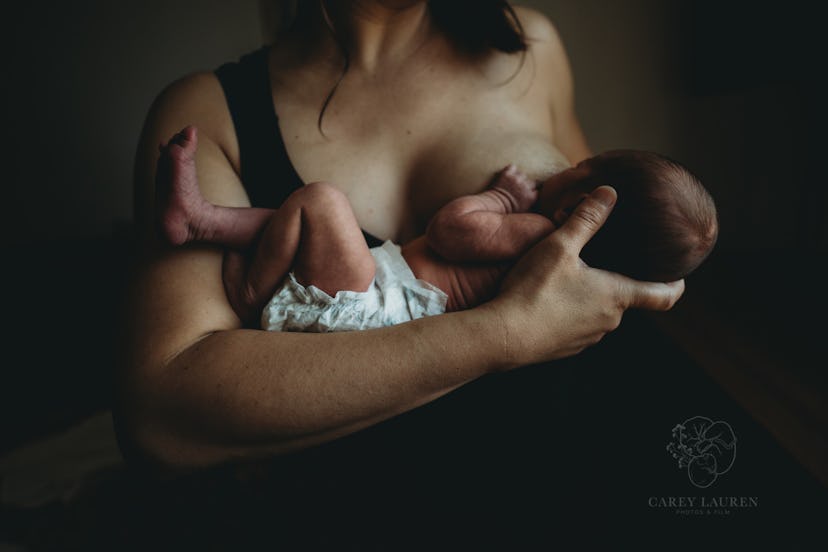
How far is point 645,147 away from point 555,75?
190cm

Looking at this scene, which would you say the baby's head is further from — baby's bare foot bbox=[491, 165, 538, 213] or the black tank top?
the black tank top

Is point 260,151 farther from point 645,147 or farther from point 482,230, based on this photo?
point 645,147

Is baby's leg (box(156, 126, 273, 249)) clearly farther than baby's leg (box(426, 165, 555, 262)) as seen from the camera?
No

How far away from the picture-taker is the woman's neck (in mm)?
1114

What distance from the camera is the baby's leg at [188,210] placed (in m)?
0.79

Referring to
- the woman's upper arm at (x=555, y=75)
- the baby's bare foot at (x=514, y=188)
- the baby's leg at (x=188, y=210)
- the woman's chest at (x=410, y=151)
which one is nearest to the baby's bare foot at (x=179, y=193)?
the baby's leg at (x=188, y=210)

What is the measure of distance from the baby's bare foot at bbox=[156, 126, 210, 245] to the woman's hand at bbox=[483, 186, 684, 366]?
527mm

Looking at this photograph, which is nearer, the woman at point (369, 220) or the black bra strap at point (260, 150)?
the woman at point (369, 220)

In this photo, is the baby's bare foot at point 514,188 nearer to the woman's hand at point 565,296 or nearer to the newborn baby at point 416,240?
the newborn baby at point 416,240

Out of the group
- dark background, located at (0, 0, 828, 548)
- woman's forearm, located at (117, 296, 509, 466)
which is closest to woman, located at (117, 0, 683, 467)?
woman's forearm, located at (117, 296, 509, 466)

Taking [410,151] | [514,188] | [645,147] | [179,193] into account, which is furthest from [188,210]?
[645,147]

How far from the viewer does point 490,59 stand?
118cm

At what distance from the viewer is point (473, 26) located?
119 centimetres

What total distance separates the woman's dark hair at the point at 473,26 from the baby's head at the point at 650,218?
0.43 meters
